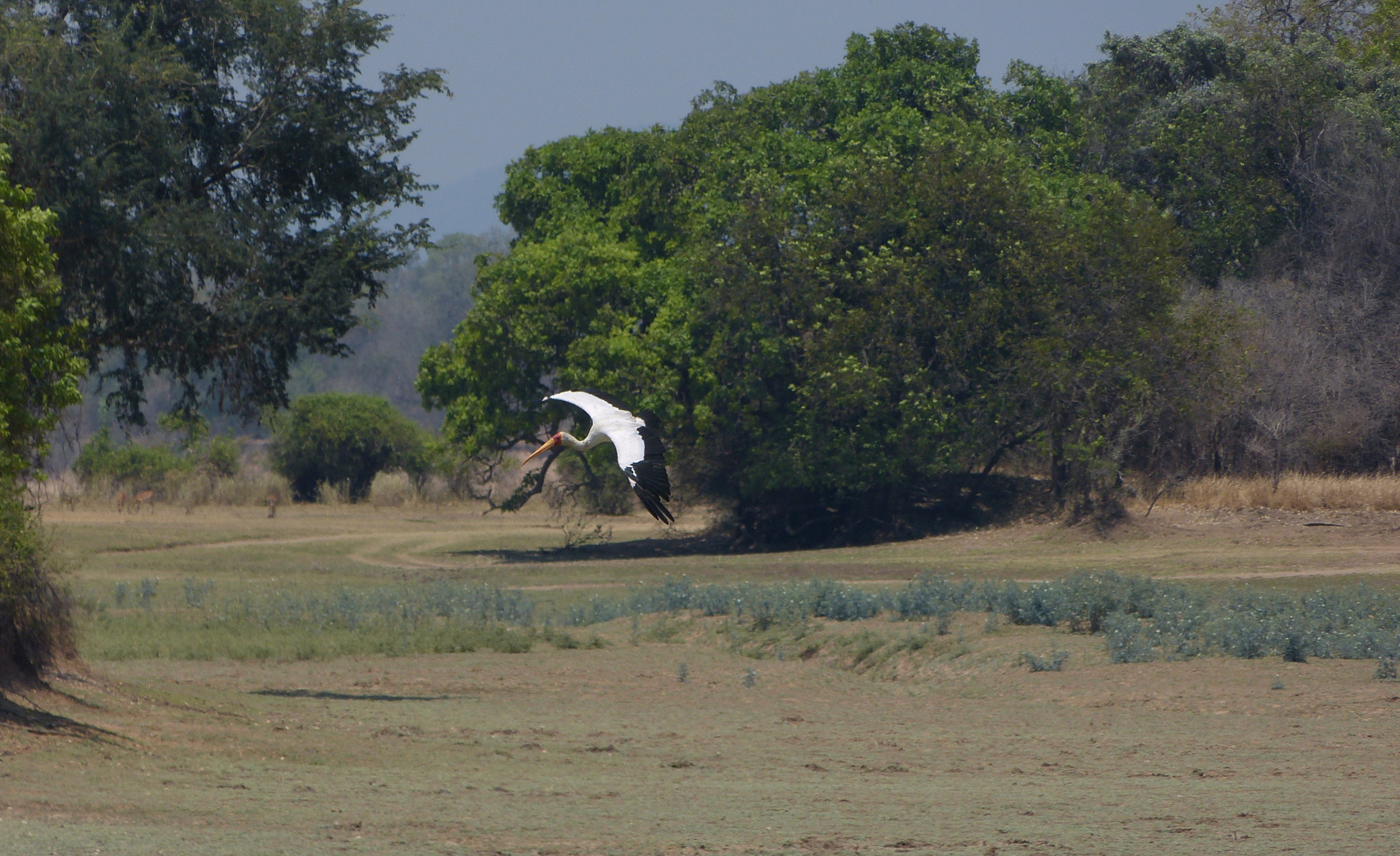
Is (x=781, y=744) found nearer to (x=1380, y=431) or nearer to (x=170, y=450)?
(x=1380, y=431)

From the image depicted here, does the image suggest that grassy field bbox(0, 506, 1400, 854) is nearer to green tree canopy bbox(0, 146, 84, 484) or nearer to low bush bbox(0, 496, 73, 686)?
low bush bbox(0, 496, 73, 686)

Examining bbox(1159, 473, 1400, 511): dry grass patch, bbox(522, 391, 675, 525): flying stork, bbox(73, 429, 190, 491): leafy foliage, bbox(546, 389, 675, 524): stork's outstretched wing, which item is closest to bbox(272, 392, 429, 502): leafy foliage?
bbox(73, 429, 190, 491): leafy foliage

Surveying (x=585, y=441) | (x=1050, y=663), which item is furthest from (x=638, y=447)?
(x=1050, y=663)

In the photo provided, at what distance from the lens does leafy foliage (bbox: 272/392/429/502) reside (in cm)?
5350

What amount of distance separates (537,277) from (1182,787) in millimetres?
25725

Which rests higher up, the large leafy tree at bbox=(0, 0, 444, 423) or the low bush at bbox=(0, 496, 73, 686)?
the large leafy tree at bbox=(0, 0, 444, 423)

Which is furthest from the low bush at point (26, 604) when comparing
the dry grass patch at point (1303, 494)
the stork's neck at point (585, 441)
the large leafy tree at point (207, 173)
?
the dry grass patch at point (1303, 494)

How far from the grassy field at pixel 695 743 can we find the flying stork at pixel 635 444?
81.6 inches

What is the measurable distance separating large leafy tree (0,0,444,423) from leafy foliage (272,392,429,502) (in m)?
38.4

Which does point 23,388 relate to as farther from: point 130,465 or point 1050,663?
point 130,465

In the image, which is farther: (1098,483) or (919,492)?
(919,492)

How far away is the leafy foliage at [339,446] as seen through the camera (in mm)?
53500

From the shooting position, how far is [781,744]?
38.4ft

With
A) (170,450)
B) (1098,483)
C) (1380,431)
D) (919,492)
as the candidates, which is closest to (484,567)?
(919,492)
